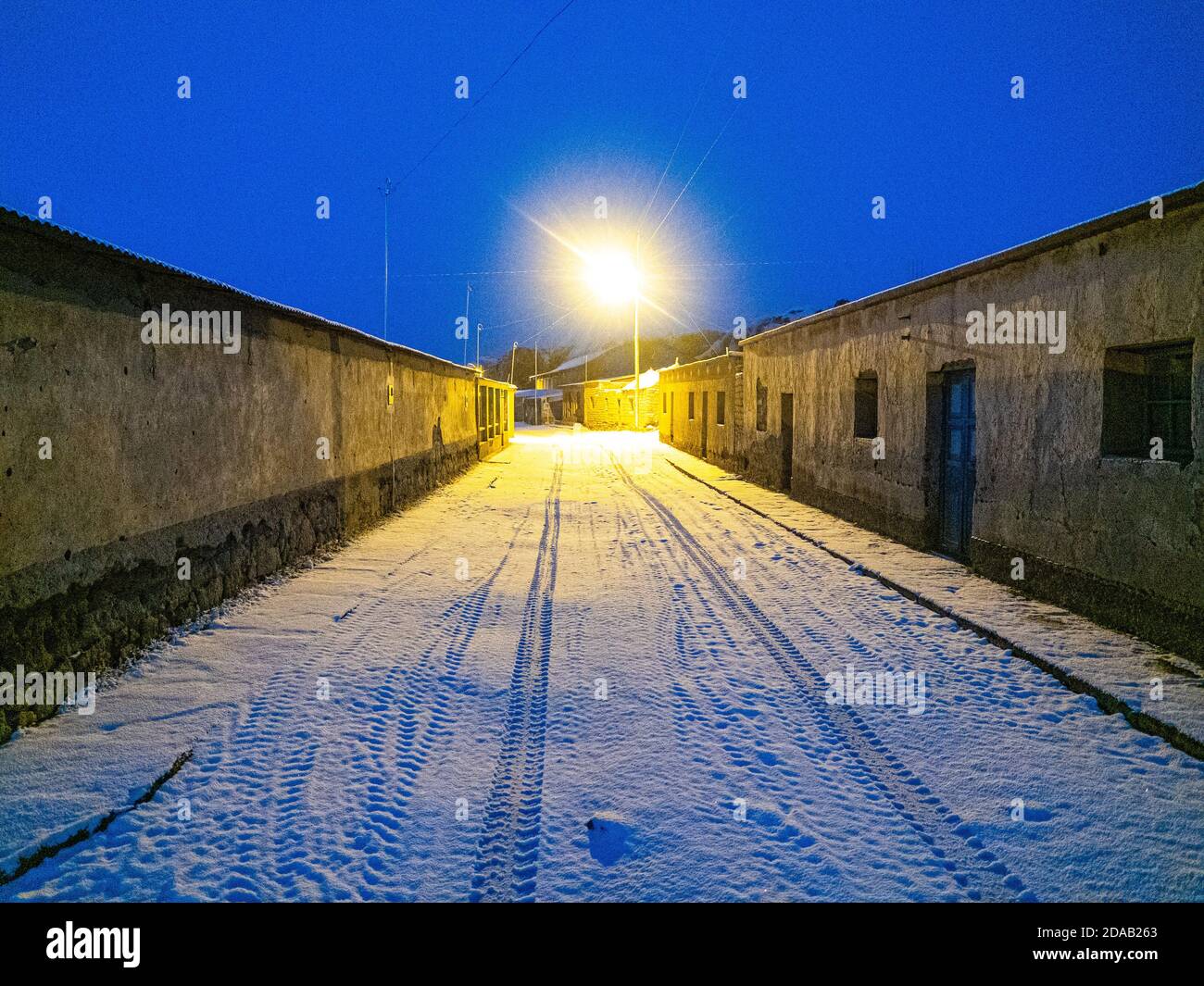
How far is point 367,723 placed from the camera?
4.51 m

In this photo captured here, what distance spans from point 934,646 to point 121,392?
6725 millimetres

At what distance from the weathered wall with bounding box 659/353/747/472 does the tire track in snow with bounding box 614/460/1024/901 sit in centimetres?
1546

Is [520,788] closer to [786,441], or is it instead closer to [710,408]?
[786,441]

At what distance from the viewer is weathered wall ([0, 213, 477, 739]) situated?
14.6ft

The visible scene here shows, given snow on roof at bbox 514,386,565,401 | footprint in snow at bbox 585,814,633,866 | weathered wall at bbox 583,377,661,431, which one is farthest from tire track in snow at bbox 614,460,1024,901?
snow on roof at bbox 514,386,565,401

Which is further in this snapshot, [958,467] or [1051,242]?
[958,467]

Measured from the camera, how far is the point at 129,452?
559cm

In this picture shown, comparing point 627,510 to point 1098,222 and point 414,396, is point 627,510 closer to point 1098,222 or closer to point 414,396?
point 414,396

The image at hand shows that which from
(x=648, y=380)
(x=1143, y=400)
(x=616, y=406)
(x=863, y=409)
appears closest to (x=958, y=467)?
(x=1143, y=400)

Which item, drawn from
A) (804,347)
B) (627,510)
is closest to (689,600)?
(627,510)

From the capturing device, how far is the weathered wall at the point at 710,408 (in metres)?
22.2

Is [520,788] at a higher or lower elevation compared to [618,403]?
lower

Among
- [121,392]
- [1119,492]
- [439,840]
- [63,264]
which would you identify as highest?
[63,264]

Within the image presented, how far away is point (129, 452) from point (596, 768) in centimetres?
436
